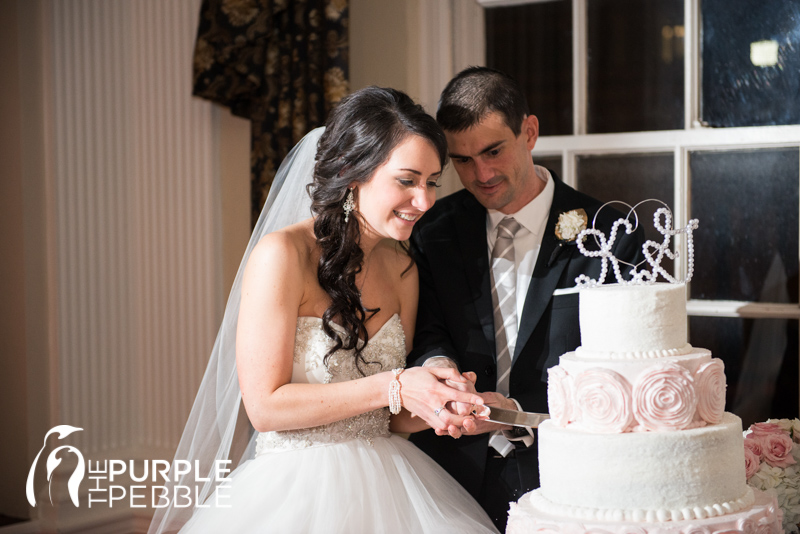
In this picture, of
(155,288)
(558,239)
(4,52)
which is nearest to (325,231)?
(558,239)

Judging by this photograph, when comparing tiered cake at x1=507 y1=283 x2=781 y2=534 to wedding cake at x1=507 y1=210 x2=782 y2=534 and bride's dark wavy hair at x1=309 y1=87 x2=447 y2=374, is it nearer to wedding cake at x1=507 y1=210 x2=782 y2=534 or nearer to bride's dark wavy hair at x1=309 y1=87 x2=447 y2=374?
wedding cake at x1=507 y1=210 x2=782 y2=534

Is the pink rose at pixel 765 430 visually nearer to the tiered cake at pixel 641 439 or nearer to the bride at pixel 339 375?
the tiered cake at pixel 641 439

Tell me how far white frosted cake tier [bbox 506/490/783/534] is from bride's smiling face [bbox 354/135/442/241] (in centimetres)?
94

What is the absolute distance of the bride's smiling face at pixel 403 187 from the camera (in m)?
2.34

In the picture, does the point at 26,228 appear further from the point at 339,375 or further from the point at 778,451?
the point at 778,451

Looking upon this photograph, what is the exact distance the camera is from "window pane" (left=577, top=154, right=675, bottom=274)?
361 cm

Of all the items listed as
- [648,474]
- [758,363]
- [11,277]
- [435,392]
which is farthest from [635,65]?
[11,277]

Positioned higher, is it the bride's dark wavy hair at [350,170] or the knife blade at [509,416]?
the bride's dark wavy hair at [350,170]

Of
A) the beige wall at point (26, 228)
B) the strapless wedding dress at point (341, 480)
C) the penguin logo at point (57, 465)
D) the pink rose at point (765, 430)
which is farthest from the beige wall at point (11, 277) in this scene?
the pink rose at point (765, 430)

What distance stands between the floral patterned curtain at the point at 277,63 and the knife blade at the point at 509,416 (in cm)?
190

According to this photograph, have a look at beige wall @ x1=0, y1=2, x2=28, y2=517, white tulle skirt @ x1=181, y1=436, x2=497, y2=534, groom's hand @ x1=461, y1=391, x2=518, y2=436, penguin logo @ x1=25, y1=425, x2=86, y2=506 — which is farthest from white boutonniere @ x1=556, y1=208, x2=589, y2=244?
beige wall @ x1=0, y1=2, x2=28, y2=517

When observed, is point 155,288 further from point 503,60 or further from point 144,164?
point 503,60

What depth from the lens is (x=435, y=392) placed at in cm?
219

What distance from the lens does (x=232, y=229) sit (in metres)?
4.14
